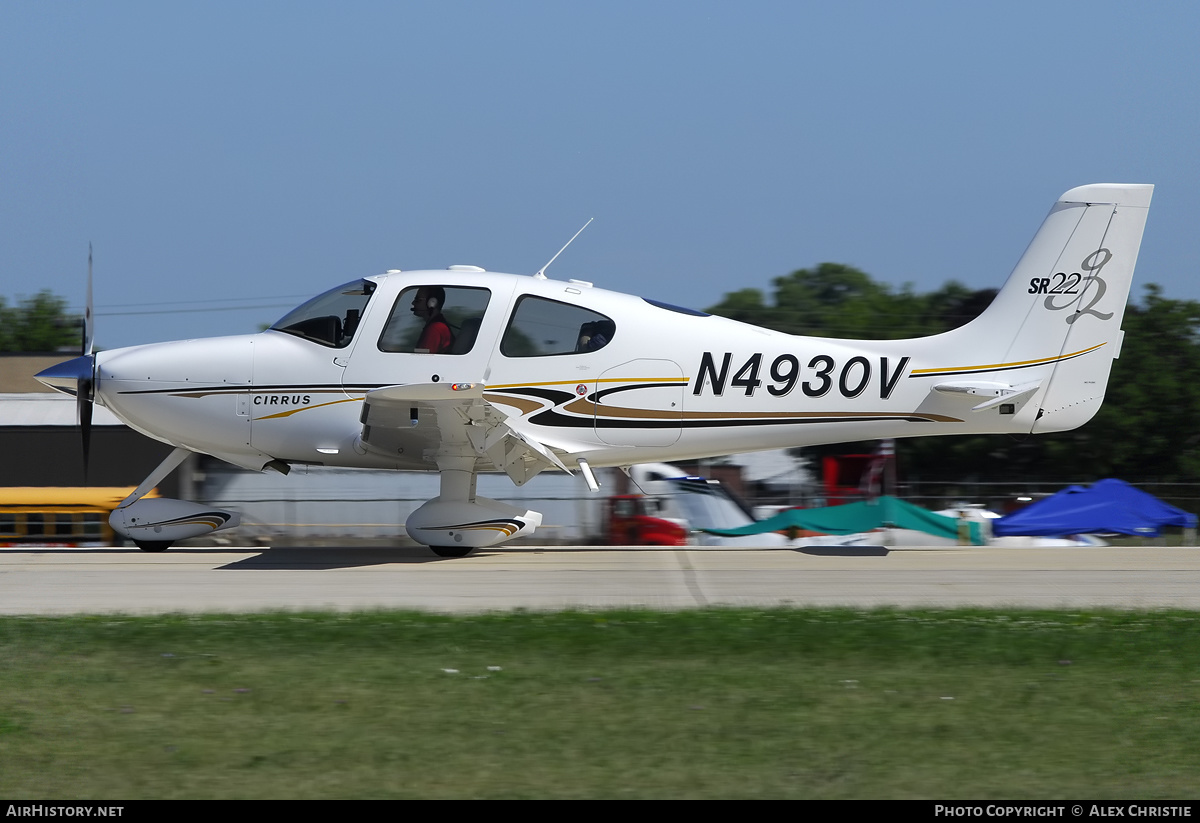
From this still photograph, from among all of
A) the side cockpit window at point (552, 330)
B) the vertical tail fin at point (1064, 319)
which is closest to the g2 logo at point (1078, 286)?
the vertical tail fin at point (1064, 319)

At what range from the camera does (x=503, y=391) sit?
10930mm

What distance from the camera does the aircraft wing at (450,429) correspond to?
9.60m

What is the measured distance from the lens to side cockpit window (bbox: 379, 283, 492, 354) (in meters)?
10.8

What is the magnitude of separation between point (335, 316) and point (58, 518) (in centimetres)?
470

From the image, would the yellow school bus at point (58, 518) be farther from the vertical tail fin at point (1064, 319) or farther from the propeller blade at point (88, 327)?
the vertical tail fin at point (1064, 319)

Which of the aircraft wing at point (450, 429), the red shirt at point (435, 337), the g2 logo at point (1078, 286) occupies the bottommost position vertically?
the aircraft wing at point (450, 429)

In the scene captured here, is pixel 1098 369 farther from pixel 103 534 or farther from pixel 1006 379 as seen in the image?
pixel 103 534

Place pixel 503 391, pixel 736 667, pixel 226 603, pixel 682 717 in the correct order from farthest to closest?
1. pixel 503 391
2. pixel 226 603
3. pixel 736 667
4. pixel 682 717

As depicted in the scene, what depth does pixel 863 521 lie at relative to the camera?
44.5ft

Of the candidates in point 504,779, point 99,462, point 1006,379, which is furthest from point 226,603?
point 99,462

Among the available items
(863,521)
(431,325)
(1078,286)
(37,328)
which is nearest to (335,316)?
(431,325)

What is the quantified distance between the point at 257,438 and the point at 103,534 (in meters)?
3.17

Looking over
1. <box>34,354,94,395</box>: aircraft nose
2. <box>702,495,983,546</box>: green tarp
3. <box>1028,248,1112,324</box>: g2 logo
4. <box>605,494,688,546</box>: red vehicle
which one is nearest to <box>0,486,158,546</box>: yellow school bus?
<box>34,354,94,395</box>: aircraft nose

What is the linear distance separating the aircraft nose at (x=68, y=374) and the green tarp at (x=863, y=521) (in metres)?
7.05
